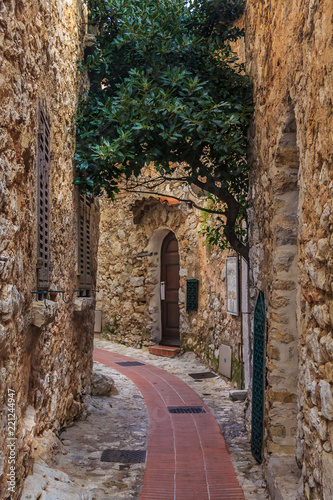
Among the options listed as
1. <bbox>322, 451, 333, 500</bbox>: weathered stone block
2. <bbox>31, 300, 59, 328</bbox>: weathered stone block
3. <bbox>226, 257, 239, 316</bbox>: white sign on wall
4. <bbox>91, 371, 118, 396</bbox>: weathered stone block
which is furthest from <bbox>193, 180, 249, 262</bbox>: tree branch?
<bbox>322, 451, 333, 500</bbox>: weathered stone block

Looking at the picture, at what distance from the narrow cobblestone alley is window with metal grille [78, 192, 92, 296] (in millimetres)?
1500

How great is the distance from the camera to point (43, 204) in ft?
11.6

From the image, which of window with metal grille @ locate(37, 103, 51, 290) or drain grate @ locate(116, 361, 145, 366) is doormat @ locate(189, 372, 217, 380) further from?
window with metal grille @ locate(37, 103, 51, 290)

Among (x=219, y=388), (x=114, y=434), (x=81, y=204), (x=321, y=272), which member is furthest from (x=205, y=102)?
(x=219, y=388)

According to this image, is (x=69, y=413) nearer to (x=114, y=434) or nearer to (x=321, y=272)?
(x=114, y=434)

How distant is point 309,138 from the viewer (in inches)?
100

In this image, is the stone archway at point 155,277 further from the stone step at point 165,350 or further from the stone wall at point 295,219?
the stone wall at point 295,219

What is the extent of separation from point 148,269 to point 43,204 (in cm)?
731

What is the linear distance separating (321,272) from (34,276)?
78.2 inches

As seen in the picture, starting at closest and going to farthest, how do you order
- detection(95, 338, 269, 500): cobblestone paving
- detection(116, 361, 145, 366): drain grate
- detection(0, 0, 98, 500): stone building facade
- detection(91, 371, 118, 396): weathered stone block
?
detection(0, 0, 98, 500): stone building facade < detection(95, 338, 269, 500): cobblestone paving < detection(91, 371, 118, 396): weathered stone block < detection(116, 361, 145, 366): drain grate

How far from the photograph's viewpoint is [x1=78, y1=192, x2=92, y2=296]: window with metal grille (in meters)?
5.57

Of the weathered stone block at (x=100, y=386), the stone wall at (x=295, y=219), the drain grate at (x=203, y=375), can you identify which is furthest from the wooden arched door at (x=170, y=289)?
the stone wall at (x=295, y=219)

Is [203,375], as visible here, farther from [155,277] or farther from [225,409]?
[155,277]

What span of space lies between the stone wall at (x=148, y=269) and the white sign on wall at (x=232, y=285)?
0.85m
